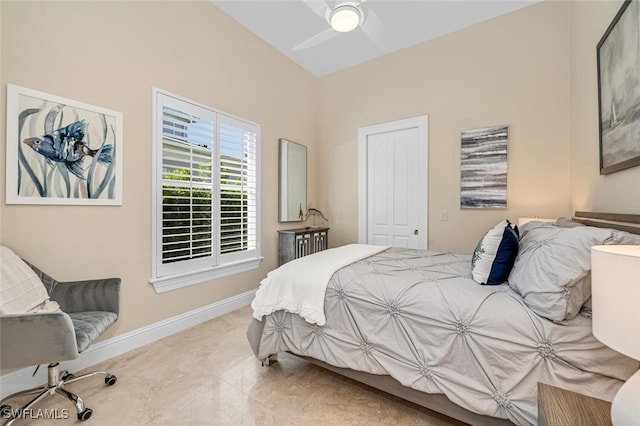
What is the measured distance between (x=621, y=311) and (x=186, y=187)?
2885 mm

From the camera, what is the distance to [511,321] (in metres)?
1.21

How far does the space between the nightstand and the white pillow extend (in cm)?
247

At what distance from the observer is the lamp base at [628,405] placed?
0.71m

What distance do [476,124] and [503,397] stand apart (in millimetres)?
2905

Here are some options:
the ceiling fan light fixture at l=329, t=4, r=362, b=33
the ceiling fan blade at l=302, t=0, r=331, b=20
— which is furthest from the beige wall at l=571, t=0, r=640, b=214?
the ceiling fan blade at l=302, t=0, r=331, b=20

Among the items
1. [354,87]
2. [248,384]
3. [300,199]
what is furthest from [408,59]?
Result: [248,384]

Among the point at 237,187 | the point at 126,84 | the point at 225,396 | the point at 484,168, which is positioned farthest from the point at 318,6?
the point at 225,396

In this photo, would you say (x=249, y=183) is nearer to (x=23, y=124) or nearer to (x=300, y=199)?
(x=300, y=199)

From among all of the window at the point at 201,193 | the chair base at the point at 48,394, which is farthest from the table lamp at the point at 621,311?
the window at the point at 201,193

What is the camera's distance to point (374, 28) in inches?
95.2

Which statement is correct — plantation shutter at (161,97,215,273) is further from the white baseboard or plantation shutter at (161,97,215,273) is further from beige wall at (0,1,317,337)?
the white baseboard

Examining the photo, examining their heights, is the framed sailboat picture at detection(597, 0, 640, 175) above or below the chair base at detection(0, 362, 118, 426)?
above

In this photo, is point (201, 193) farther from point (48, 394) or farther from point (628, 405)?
point (628, 405)

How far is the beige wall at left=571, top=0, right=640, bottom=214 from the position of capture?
1620mm
